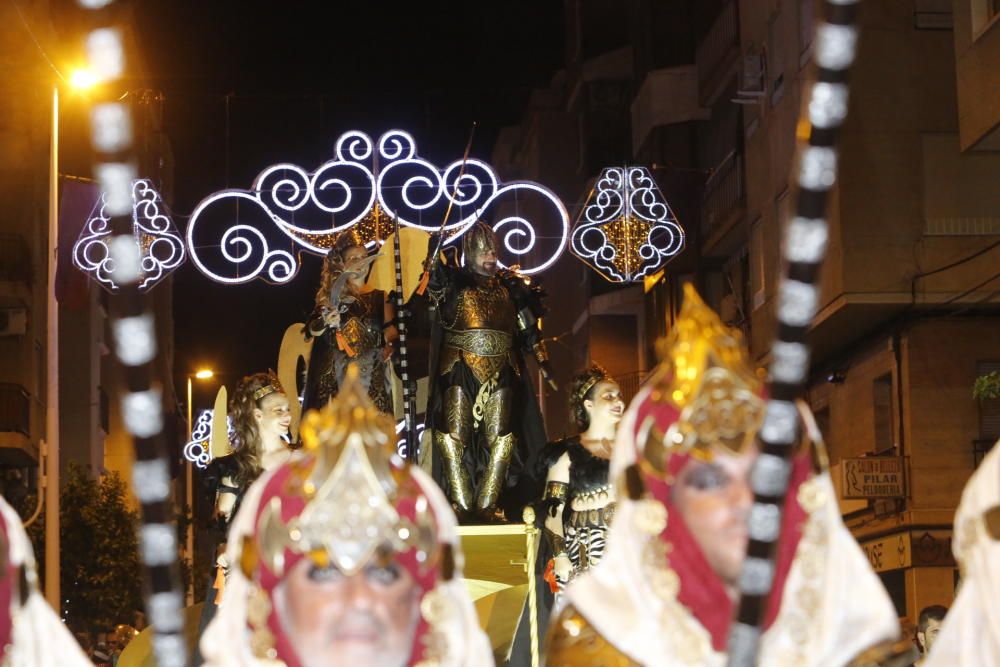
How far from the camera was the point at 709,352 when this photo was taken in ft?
16.5

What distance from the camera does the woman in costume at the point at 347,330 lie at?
13.7 m

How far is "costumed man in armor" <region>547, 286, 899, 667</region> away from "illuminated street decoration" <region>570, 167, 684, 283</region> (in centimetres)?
1015

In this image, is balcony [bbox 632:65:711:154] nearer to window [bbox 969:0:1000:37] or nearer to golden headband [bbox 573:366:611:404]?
window [bbox 969:0:1000:37]

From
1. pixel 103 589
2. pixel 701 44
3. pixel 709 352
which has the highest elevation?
pixel 701 44

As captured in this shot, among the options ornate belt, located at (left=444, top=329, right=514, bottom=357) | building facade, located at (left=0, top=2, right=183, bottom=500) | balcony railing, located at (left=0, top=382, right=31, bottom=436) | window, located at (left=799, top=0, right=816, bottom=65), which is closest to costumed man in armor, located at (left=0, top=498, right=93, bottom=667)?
ornate belt, located at (left=444, top=329, right=514, bottom=357)

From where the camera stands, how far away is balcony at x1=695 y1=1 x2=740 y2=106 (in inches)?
1204

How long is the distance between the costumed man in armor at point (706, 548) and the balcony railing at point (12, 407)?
32.7 m

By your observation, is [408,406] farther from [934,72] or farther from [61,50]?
[61,50]

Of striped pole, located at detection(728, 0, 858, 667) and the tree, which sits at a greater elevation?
striped pole, located at detection(728, 0, 858, 667)

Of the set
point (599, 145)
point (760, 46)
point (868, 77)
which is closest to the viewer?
point (868, 77)

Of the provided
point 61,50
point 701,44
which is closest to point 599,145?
point 701,44

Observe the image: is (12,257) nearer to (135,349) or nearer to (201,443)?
(201,443)

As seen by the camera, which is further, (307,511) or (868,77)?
(868,77)

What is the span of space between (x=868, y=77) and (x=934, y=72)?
84 centimetres
